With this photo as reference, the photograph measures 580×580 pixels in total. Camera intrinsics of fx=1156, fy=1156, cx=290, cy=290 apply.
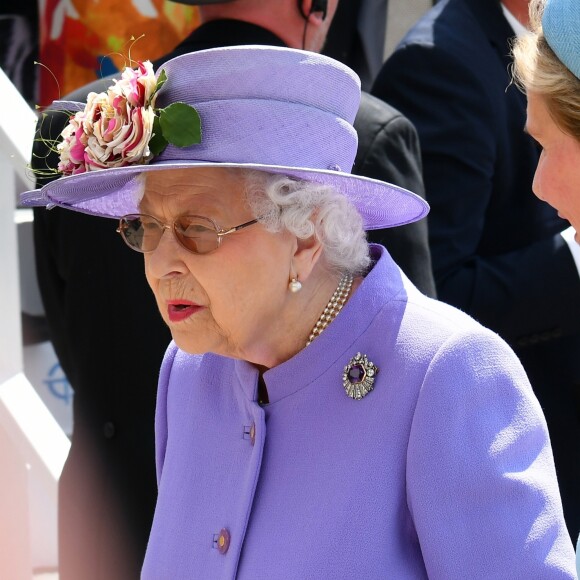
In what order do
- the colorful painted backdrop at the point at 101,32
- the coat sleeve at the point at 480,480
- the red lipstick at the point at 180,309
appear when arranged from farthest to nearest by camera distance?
the colorful painted backdrop at the point at 101,32
the red lipstick at the point at 180,309
the coat sleeve at the point at 480,480

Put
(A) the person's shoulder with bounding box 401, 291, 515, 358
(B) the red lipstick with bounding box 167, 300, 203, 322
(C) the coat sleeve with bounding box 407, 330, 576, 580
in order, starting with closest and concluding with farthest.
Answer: (C) the coat sleeve with bounding box 407, 330, 576, 580
(A) the person's shoulder with bounding box 401, 291, 515, 358
(B) the red lipstick with bounding box 167, 300, 203, 322

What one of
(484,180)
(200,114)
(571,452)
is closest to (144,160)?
(200,114)

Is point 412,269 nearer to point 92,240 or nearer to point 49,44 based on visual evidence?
point 92,240

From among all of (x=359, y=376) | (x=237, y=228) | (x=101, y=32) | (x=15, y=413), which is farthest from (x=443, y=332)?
(x=101, y=32)

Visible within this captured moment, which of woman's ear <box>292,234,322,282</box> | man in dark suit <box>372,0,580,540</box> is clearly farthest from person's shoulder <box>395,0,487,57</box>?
woman's ear <box>292,234,322,282</box>

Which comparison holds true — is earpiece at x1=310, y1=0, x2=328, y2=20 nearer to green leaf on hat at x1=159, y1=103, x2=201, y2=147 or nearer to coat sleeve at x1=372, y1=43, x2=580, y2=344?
coat sleeve at x1=372, y1=43, x2=580, y2=344

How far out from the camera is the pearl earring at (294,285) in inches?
88.0

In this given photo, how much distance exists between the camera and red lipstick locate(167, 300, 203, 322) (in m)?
2.22

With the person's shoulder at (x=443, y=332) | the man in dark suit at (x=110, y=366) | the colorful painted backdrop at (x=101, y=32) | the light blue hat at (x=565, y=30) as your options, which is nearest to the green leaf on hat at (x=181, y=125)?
the person's shoulder at (x=443, y=332)

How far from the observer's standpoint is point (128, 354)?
2.97m

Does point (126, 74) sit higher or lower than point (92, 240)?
higher

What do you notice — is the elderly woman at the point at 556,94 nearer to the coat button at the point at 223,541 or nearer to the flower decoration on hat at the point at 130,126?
the flower decoration on hat at the point at 130,126

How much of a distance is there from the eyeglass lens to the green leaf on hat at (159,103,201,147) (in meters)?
0.15

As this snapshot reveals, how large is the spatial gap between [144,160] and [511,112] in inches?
57.7
